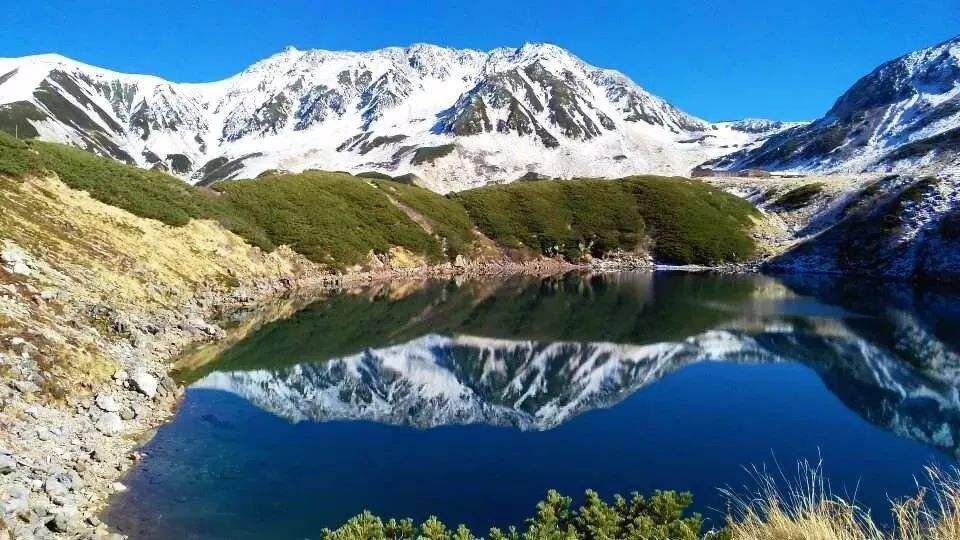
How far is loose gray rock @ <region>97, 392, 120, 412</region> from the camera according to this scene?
72.5ft

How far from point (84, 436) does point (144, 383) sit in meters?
5.50

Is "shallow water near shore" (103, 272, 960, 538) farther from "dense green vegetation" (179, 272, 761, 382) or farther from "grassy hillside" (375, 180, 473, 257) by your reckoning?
"grassy hillside" (375, 180, 473, 257)

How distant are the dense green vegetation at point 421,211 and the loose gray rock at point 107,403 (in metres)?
34.5

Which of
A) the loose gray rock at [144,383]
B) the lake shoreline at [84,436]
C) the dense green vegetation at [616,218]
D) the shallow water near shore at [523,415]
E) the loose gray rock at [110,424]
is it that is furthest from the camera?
the dense green vegetation at [616,218]

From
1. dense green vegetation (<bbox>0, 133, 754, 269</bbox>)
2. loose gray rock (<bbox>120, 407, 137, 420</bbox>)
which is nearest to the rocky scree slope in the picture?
loose gray rock (<bbox>120, 407, 137, 420</bbox>)

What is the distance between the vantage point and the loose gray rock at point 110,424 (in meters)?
20.9

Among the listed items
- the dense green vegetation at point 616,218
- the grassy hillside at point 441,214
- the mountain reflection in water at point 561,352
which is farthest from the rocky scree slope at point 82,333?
the dense green vegetation at point 616,218

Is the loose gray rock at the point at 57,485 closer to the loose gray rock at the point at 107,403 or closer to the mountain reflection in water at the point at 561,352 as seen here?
the loose gray rock at the point at 107,403

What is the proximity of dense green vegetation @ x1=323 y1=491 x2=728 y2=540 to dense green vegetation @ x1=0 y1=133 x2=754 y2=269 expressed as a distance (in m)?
51.0

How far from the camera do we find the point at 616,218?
105 m

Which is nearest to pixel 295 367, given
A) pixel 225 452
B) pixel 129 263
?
pixel 225 452

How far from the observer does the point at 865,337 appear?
4425 centimetres

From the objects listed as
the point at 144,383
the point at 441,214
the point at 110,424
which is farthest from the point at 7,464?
the point at 441,214

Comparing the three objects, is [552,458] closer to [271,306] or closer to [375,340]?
[375,340]
